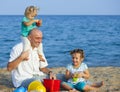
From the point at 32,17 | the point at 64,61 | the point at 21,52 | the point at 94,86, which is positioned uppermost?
the point at 32,17

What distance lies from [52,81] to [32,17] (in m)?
1.39

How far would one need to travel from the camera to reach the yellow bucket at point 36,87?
5.18 m

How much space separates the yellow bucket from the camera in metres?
5.18

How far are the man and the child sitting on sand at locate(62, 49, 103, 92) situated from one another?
1.10ft

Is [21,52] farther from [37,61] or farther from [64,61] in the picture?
[64,61]

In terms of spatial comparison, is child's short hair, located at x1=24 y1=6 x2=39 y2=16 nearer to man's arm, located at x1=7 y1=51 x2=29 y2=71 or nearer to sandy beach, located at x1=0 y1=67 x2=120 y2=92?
man's arm, located at x1=7 y1=51 x2=29 y2=71

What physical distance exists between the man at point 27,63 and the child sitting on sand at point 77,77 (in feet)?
1.10

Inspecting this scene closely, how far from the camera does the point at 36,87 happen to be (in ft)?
17.1

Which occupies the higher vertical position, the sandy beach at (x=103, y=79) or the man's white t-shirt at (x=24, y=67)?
the man's white t-shirt at (x=24, y=67)

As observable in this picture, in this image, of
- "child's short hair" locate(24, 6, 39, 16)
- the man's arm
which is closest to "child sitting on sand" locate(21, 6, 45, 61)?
"child's short hair" locate(24, 6, 39, 16)

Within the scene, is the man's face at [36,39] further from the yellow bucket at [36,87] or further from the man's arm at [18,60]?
the yellow bucket at [36,87]

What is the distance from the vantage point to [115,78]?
7.57 meters

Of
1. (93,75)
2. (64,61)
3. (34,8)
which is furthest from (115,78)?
(64,61)

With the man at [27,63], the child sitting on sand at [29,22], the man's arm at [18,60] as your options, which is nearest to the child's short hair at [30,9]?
the child sitting on sand at [29,22]
